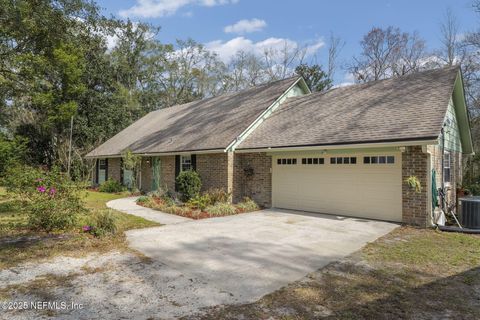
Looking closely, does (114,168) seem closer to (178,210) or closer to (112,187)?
(112,187)

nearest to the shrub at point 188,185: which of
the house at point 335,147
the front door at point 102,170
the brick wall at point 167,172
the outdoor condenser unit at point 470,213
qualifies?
the house at point 335,147

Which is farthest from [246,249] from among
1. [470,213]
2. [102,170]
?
[102,170]

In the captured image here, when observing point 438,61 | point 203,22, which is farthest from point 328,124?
point 438,61

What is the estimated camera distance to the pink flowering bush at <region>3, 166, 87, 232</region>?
7.45 m

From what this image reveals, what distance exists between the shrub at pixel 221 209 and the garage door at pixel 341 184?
1975 mm

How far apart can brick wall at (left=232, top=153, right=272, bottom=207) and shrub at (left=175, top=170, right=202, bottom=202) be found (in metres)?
1.49

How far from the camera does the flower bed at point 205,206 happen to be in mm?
10922

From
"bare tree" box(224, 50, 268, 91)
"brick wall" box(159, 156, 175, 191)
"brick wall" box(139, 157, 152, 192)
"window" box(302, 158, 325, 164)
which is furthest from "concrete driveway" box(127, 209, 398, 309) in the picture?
"bare tree" box(224, 50, 268, 91)

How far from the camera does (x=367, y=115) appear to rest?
11.0 m

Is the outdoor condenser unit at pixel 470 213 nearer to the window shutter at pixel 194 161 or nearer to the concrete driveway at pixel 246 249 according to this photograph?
the concrete driveway at pixel 246 249

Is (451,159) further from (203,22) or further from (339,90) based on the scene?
(203,22)

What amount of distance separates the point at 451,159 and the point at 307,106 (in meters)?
5.98

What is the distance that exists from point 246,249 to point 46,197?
4838 mm

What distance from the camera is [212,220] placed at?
1000cm
